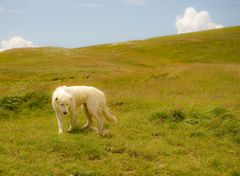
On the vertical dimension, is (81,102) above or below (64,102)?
below

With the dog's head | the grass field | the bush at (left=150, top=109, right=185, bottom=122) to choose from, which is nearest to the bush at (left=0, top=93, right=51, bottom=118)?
the grass field

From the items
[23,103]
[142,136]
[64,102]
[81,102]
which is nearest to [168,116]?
[142,136]

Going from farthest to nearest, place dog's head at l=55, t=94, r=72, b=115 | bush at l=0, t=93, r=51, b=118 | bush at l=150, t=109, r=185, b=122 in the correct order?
bush at l=0, t=93, r=51, b=118
bush at l=150, t=109, r=185, b=122
dog's head at l=55, t=94, r=72, b=115

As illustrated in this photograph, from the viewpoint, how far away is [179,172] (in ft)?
28.1

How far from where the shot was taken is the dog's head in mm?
10914

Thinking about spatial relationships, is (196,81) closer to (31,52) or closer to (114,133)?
(114,133)

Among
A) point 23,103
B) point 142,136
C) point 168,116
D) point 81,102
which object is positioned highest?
point 81,102

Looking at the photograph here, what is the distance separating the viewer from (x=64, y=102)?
10930mm

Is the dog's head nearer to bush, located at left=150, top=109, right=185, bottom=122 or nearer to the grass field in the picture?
the grass field

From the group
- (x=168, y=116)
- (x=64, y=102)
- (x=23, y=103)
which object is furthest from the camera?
(x=23, y=103)

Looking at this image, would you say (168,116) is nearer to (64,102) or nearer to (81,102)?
(81,102)

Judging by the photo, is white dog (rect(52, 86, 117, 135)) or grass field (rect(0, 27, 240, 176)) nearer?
grass field (rect(0, 27, 240, 176))

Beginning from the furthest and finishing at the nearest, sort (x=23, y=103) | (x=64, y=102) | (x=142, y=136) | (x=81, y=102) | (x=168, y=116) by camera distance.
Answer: (x=23, y=103) < (x=168, y=116) < (x=81, y=102) < (x=142, y=136) < (x=64, y=102)

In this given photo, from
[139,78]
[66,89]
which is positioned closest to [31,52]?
[139,78]
